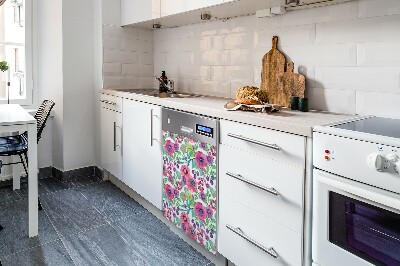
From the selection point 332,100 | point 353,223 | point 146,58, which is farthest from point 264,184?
point 146,58

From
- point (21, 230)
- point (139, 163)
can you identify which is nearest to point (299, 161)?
point (139, 163)

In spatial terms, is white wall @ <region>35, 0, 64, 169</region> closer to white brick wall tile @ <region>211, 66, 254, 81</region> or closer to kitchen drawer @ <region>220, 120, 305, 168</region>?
white brick wall tile @ <region>211, 66, 254, 81</region>

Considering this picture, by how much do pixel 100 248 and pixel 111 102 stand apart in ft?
Result: 4.94

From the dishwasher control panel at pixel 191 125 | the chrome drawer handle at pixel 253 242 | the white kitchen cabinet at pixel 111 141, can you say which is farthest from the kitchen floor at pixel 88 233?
the dishwasher control panel at pixel 191 125

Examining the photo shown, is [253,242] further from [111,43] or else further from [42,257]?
[111,43]

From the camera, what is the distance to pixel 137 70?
381 cm

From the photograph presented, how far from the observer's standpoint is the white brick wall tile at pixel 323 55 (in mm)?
1980

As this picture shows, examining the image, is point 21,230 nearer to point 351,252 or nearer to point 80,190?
point 80,190

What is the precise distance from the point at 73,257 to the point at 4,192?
1.53 meters

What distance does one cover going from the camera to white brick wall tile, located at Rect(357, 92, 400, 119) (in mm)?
1798

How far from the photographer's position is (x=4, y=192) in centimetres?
333

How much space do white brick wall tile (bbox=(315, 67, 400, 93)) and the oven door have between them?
72cm

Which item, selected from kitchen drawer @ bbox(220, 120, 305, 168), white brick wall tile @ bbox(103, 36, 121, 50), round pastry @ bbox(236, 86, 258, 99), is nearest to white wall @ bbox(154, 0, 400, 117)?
round pastry @ bbox(236, 86, 258, 99)

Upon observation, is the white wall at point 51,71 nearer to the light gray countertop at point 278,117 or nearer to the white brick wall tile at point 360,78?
the light gray countertop at point 278,117
